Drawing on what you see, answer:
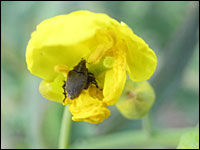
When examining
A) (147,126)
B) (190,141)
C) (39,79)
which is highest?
(39,79)

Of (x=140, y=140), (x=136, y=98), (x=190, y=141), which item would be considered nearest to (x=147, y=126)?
(x=140, y=140)

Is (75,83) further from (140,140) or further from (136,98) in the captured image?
(140,140)

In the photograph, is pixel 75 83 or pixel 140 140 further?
pixel 140 140

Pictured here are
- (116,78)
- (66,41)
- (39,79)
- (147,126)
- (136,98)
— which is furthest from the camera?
(39,79)

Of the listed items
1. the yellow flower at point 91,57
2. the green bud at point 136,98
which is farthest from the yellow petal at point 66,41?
the green bud at point 136,98

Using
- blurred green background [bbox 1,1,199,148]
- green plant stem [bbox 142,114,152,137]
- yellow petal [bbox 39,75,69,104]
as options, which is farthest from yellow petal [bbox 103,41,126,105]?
blurred green background [bbox 1,1,199,148]
